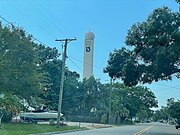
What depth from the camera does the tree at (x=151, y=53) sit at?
93.5 feet

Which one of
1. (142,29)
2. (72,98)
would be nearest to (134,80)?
(142,29)

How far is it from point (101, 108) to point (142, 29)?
4816cm

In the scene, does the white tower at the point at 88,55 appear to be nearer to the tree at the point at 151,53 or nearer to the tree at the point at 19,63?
the tree at the point at 19,63

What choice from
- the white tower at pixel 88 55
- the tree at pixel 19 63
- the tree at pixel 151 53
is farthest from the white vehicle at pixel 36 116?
the white tower at pixel 88 55

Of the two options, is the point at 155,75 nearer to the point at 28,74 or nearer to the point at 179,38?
the point at 179,38

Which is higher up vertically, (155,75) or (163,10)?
(163,10)

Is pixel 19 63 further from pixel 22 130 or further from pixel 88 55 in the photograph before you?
pixel 88 55

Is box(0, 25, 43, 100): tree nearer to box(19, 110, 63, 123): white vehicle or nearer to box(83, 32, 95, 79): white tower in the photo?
box(19, 110, 63, 123): white vehicle

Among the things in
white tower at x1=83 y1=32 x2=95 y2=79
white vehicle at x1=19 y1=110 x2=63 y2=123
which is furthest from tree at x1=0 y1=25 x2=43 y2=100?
white tower at x1=83 y1=32 x2=95 y2=79

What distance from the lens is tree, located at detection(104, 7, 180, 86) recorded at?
28.5 meters

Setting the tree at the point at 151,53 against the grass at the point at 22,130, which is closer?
the grass at the point at 22,130

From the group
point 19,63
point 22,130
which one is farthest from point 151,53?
point 19,63

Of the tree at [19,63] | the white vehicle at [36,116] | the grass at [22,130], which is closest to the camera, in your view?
the grass at [22,130]

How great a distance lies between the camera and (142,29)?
104 ft
